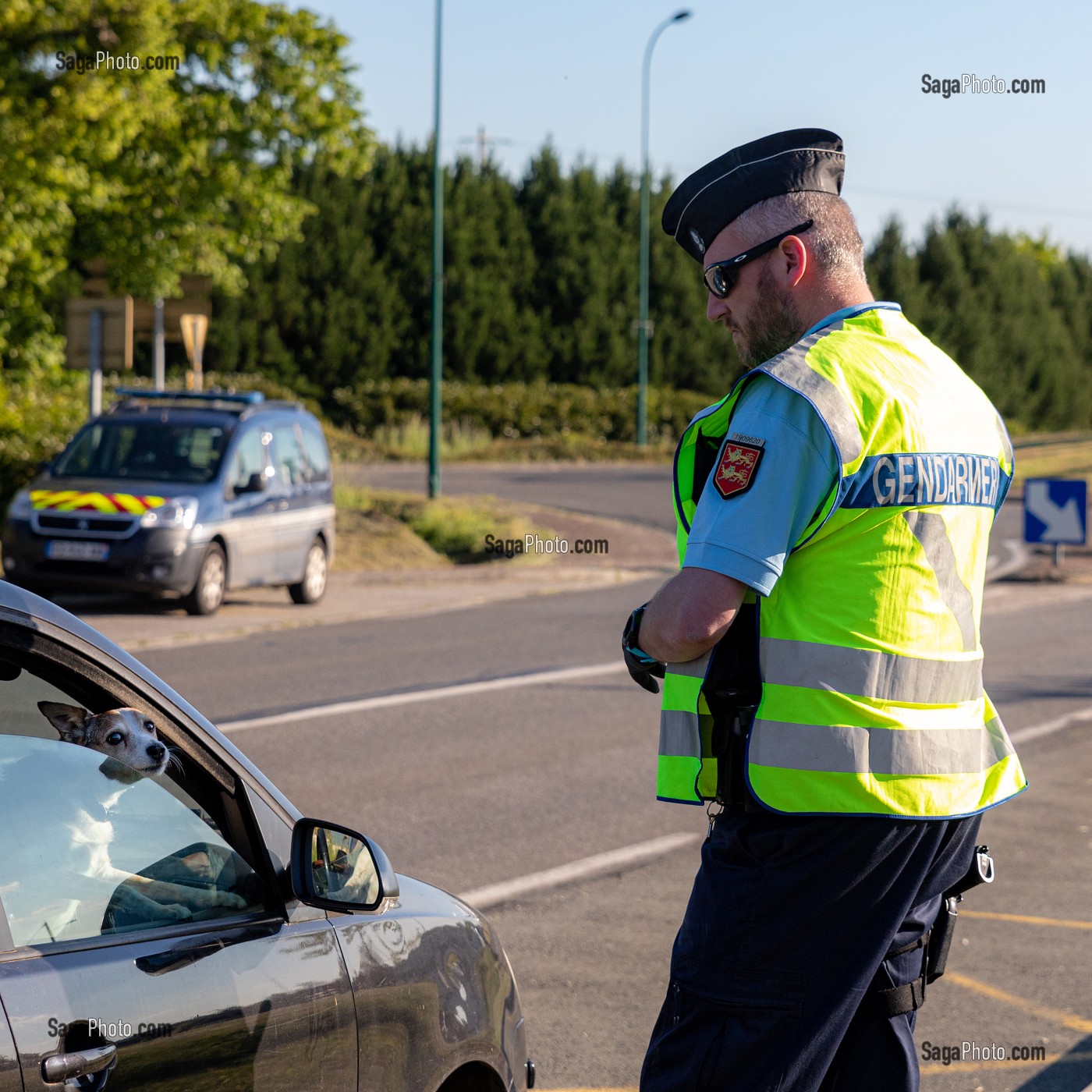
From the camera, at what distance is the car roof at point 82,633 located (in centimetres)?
211

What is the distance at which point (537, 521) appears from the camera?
24.1 metres

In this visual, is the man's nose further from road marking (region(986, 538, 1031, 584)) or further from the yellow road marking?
road marking (region(986, 538, 1031, 584))

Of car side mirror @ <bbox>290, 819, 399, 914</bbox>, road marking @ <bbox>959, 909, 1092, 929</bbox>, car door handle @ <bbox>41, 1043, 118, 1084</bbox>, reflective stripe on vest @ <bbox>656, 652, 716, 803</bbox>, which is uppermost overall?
reflective stripe on vest @ <bbox>656, 652, 716, 803</bbox>

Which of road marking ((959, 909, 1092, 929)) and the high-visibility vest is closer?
the high-visibility vest

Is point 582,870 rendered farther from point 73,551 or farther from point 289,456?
point 289,456

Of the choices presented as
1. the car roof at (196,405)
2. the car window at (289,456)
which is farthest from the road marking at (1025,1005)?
the car window at (289,456)

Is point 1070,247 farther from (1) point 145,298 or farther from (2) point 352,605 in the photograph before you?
(2) point 352,605

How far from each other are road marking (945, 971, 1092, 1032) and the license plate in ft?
34.0

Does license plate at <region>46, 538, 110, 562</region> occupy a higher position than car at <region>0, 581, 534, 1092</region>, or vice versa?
car at <region>0, 581, 534, 1092</region>

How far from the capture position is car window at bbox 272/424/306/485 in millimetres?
15578

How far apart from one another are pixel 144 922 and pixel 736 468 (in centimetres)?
108

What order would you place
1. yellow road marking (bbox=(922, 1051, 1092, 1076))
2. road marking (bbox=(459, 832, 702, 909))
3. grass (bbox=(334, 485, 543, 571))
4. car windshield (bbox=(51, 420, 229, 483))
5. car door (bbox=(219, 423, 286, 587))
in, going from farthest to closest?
grass (bbox=(334, 485, 543, 571)), car windshield (bbox=(51, 420, 229, 483)), car door (bbox=(219, 423, 286, 587)), road marking (bbox=(459, 832, 702, 909)), yellow road marking (bbox=(922, 1051, 1092, 1076))

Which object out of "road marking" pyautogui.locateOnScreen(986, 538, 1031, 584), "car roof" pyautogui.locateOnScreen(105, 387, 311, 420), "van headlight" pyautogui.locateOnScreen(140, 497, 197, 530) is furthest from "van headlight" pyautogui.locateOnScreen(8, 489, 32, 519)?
"road marking" pyautogui.locateOnScreen(986, 538, 1031, 584)

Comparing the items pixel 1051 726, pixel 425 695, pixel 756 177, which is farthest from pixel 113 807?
pixel 1051 726
